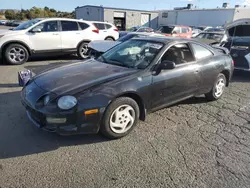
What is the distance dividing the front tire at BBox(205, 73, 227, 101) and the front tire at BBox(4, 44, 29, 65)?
6.48 meters

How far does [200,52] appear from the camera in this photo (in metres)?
4.17

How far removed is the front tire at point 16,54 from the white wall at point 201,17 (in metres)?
37.4

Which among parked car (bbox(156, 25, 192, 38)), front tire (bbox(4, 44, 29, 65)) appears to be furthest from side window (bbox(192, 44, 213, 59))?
parked car (bbox(156, 25, 192, 38))

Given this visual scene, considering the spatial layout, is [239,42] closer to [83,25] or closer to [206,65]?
[206,65]

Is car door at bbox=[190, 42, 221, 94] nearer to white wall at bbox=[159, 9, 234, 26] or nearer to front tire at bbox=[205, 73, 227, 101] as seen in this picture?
front tire at bbox=[205, 73, 227, 101]

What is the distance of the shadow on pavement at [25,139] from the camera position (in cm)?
275

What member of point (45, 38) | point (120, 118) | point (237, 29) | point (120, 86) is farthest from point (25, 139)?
point (237, 29)

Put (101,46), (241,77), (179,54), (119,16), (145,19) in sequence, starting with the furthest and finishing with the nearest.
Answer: (145,19)
(119,16)
(101,46)
(241,77)
(179,54)

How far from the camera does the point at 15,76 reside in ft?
19.7

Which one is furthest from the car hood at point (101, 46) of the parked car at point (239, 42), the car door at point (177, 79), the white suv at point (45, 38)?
the parked car at point (239, 42)

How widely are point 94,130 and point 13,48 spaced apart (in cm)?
614

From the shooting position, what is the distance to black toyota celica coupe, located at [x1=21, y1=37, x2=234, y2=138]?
2.66 m

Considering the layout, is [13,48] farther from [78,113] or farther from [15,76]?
[78,113]

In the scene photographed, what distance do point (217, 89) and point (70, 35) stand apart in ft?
20.2
